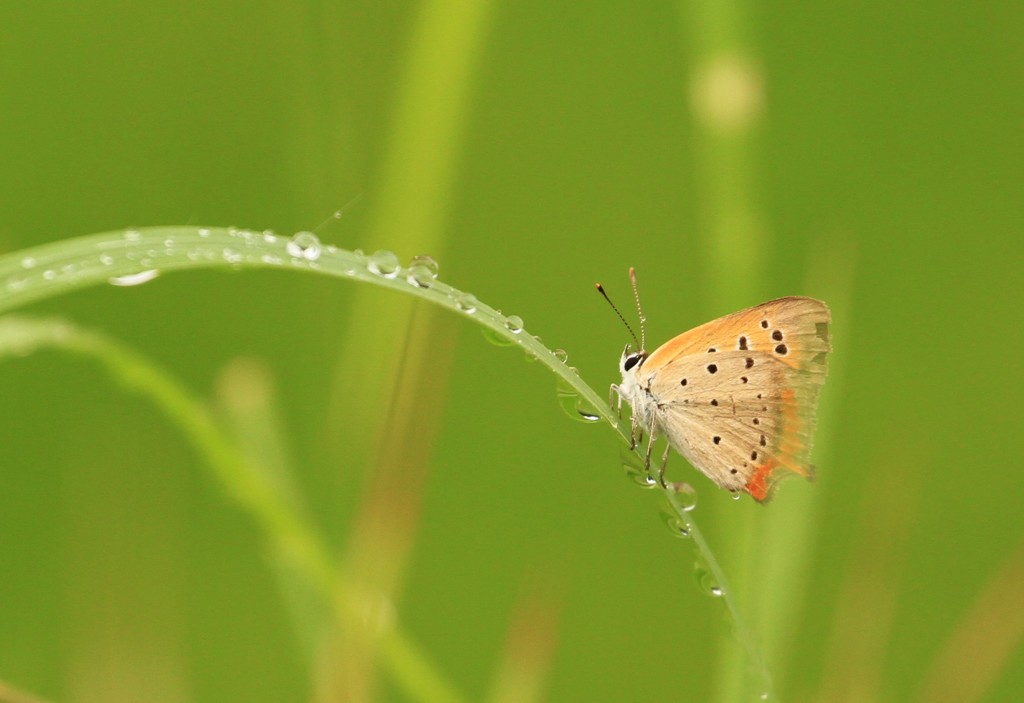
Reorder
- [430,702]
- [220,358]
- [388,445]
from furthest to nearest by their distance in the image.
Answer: [220,358] → [430,702] → [388,445]

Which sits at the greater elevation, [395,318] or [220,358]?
[395,318]

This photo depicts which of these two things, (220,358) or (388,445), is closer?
(388,445)

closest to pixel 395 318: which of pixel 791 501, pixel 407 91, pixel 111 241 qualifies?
pixel 407 91

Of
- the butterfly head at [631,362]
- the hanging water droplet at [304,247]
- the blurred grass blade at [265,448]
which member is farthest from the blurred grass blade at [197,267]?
the butterfly head at [631,362]

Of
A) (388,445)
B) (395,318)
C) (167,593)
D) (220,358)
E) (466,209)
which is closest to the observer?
(388,445)

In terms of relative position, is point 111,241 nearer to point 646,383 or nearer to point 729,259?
point 646,383

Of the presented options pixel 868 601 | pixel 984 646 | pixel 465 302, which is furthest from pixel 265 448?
pixel 984 646

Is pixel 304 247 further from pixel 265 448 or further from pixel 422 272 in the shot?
pixel 265 448

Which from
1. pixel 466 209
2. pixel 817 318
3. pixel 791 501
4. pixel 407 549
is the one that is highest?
pixel 466 209
